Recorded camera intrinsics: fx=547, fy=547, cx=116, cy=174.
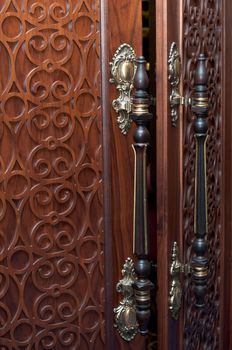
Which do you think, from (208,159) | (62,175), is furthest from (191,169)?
(62,175)

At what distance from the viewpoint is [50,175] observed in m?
1.15

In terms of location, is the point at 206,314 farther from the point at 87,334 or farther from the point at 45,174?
the point at 45,174

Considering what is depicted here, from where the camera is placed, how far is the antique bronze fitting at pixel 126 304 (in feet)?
4.04

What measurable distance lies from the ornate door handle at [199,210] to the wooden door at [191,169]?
3 cm

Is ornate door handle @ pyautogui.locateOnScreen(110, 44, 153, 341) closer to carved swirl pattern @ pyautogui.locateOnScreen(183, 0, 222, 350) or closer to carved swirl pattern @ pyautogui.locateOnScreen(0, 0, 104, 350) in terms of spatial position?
carved swirl pattern @ pyautogui.locateOnScreen(0, 0, 104, 350)

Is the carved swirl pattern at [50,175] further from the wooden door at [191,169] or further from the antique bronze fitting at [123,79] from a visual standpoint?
the wooden door at [191,169]

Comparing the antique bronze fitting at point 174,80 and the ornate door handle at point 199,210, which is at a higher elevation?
the antique bronze fitting at point 174,80

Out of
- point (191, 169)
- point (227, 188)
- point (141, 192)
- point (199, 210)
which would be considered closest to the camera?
point (141, 192)

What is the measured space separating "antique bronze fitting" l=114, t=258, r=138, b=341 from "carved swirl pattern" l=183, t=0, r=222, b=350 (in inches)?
7.0

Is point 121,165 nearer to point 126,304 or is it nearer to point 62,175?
point 62,175

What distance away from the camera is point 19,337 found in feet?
3.83

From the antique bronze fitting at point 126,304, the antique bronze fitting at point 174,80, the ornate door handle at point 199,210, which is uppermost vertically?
the antique bronze fitting at point 174,80

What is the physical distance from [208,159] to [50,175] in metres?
0.49

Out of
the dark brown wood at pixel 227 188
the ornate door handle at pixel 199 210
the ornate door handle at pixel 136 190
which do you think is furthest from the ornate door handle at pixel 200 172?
the dark brown wood at pixel 227 188
